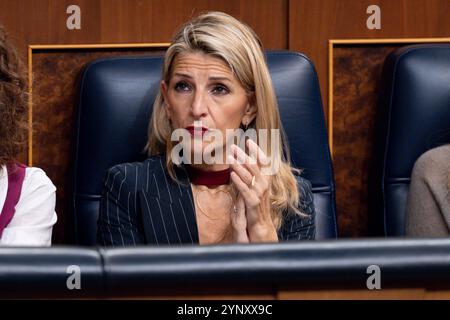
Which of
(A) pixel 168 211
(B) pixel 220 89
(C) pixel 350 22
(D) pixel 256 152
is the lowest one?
(A) pixel 168 211

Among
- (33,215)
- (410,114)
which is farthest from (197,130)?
(410,114)

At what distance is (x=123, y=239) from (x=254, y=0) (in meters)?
0.70

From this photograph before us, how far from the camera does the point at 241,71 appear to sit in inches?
60.0

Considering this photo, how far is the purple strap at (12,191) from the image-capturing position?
1433 mm

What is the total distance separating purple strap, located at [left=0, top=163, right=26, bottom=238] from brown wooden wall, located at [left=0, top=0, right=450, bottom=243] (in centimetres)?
40

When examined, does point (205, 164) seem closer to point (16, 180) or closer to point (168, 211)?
point (168, 211)

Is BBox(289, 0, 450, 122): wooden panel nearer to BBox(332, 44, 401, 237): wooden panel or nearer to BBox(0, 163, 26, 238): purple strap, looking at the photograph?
BBox(332, 44, 401, 237): wooden panel

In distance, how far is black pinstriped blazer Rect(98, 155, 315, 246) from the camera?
1488 millimetres

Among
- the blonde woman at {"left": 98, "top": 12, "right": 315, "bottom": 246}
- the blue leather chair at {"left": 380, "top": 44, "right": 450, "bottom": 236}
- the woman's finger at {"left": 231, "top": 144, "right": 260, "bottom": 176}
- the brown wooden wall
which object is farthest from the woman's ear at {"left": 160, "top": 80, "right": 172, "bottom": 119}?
the blue leather chair at {"left": 380, "top": 44, "right": 450, "bottom": 236}

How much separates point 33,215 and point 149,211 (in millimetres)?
199

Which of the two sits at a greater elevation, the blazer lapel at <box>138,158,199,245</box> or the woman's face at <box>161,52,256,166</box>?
the woman's face at <box>161,52,256,166</box>

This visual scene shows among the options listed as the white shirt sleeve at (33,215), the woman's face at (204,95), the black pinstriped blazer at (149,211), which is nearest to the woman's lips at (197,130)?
the woman's face at (204,95)

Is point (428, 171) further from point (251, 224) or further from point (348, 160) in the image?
Answer: point (251, 224)

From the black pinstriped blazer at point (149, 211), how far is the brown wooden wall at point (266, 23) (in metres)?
0.40
